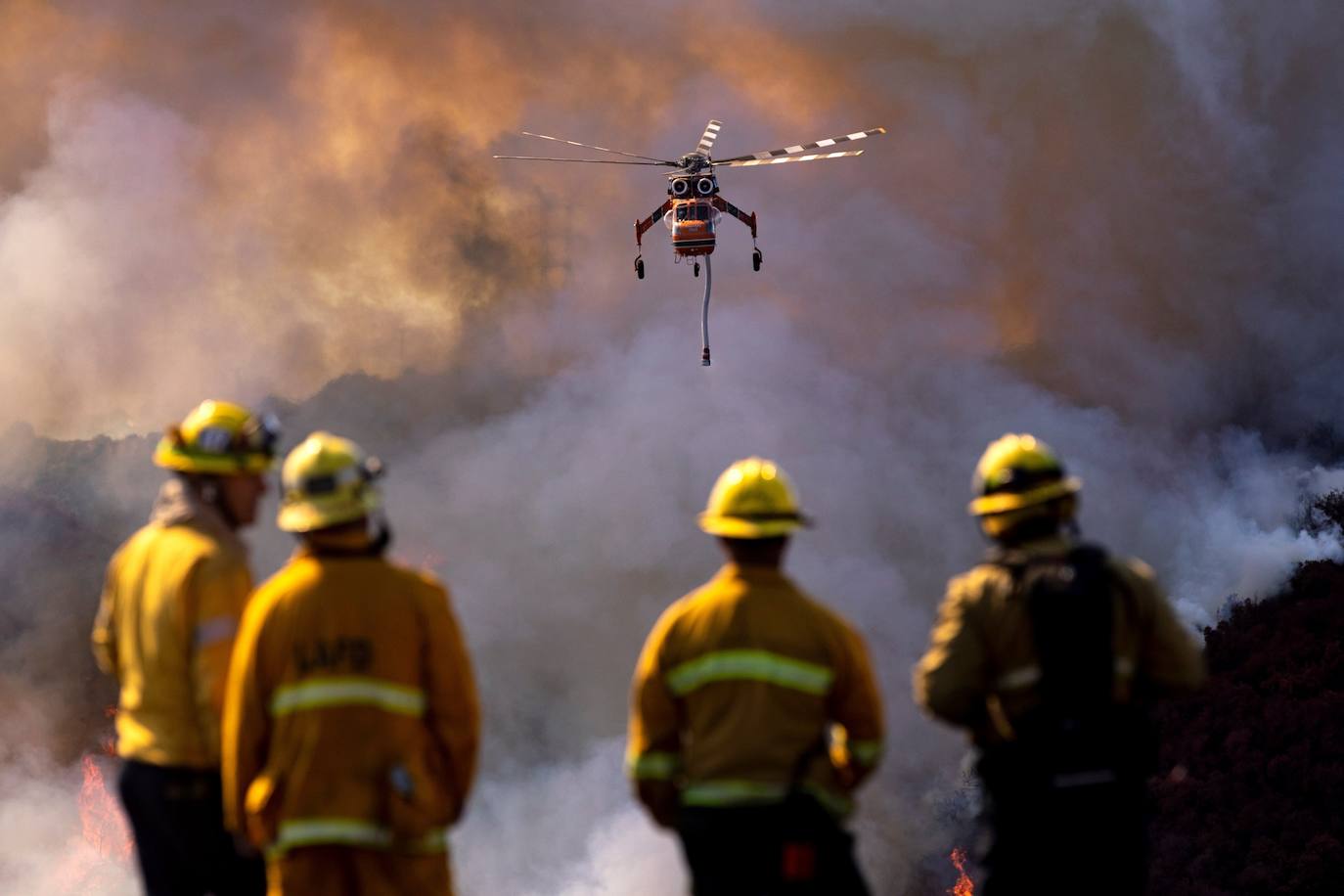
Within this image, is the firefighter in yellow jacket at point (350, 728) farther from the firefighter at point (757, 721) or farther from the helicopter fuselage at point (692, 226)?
the helicopter fuselage at point (692, 226)

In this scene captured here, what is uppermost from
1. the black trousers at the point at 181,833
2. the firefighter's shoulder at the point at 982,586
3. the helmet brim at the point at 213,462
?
the helmet brim at the point at 213,462

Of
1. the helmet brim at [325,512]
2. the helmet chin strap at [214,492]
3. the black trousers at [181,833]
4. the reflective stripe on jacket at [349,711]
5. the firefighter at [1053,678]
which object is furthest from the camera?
the helmet chin strap at [214,492]

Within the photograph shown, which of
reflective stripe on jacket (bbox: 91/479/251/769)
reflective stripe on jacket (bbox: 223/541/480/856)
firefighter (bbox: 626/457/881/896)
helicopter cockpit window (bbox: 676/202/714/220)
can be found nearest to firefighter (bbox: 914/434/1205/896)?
firefighter (bbox: 626/457/881/896)

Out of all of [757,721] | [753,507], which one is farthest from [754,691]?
[753,507]

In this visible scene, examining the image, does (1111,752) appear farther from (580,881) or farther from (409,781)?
(580,881)

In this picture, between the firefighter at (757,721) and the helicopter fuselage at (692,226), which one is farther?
the helicopter fuselage at (692,226)

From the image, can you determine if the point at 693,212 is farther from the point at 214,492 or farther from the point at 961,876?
the point at 961,876

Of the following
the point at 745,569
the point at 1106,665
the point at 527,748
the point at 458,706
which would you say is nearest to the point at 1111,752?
the point at 1106,665

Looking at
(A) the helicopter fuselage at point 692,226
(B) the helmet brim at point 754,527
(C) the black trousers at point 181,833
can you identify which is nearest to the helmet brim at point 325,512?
(C) the black trousers at point 181,833
